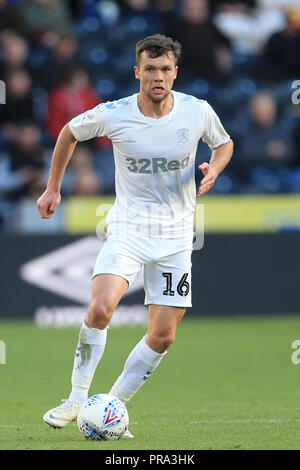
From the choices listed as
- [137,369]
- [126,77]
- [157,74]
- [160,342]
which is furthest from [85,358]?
[126,77]

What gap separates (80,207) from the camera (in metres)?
13.3

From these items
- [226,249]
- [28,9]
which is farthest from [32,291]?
[28,9]

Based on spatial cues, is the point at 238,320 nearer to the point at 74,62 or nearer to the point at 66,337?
the point at 66,337

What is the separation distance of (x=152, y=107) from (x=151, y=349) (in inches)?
59.4

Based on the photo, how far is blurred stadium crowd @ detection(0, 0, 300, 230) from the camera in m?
13.9

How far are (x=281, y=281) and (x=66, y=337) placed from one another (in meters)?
3.33

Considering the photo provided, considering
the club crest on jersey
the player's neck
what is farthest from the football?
the player's neck

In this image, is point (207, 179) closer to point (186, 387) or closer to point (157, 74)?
point (157, 74)

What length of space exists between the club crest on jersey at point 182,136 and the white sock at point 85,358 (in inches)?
49.6

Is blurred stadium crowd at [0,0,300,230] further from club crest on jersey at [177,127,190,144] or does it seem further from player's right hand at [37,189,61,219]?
club crest on jersey at [177,127,190,144]

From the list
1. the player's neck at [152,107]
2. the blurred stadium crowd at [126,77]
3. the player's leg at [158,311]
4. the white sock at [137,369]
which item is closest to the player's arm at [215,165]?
the player's neck at [152,107]

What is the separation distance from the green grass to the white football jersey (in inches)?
51.4

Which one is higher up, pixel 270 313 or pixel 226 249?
pixel 226 249

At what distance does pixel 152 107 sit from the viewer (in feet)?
21.3
